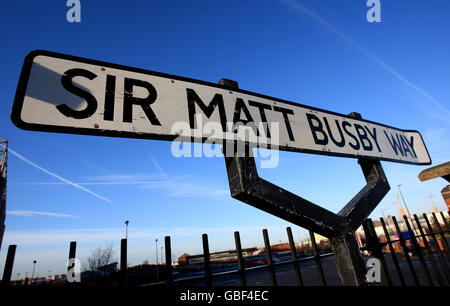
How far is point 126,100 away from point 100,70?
0.24 metres

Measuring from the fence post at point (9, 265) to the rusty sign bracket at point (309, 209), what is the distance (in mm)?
1160

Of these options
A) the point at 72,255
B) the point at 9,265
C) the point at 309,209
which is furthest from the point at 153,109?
the point at 309,209

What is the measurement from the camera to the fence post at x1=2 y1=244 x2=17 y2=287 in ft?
3.42

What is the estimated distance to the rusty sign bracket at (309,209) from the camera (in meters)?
1.30

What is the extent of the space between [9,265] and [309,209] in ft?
5.42

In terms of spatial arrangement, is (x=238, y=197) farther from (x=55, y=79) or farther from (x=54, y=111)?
(x=55, y=79)

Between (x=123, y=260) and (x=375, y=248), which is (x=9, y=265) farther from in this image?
(x=375, y=248)

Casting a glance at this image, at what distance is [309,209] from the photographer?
1438 millimetres

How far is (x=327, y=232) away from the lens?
5.07ft

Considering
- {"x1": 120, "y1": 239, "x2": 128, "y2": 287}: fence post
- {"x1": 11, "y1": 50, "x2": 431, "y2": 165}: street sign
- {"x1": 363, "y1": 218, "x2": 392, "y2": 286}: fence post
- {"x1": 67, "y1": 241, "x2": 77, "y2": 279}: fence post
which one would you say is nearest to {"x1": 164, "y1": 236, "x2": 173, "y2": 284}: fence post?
{"x1": 120, "y1": 239, "x2": 128, "y2": 287}: fence post

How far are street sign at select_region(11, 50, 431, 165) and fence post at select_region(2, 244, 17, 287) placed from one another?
648mm

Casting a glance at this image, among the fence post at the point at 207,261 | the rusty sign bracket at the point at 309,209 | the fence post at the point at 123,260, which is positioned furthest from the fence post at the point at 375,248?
the fence post at the point at 123,260

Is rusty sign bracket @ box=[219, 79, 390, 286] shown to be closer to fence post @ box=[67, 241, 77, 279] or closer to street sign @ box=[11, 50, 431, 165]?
street sign @ box=[11, 50, 431, 165]

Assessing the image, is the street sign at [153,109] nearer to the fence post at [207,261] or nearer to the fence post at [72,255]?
the fence post at [72,255]
